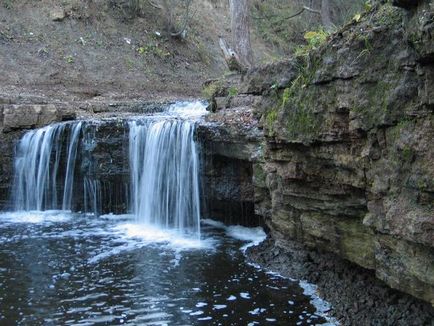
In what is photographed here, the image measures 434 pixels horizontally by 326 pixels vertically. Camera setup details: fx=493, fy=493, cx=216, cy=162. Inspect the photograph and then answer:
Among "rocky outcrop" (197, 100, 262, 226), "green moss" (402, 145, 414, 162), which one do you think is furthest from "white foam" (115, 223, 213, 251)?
"green moss" (402, 145, 414, 162)

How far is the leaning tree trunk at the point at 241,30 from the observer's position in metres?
14.9

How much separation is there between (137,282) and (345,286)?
2752 mm

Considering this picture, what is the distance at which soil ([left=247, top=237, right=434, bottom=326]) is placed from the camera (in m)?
5.02

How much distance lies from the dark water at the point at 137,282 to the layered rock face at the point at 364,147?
3.38ft

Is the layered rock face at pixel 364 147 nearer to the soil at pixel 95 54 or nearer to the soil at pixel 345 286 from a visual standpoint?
the soil at pixel 345 286

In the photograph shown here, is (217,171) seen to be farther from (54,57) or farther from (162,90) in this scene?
(54,57)

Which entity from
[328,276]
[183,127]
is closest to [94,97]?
[183,127]

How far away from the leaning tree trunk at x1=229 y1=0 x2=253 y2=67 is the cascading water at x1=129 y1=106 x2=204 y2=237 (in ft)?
15.9

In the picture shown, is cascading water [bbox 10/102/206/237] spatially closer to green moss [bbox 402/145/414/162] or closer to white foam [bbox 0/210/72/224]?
white foam [bbox 0/210/72/224]

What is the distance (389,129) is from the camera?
4.64 meters

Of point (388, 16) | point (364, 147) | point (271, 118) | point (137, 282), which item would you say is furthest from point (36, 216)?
point (388, 16)

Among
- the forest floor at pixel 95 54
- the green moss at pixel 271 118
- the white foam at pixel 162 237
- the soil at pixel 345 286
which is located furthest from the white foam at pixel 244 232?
the forest floor at pixel 95 54

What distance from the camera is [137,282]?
22.1ft

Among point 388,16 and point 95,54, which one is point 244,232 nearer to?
point 388,16
